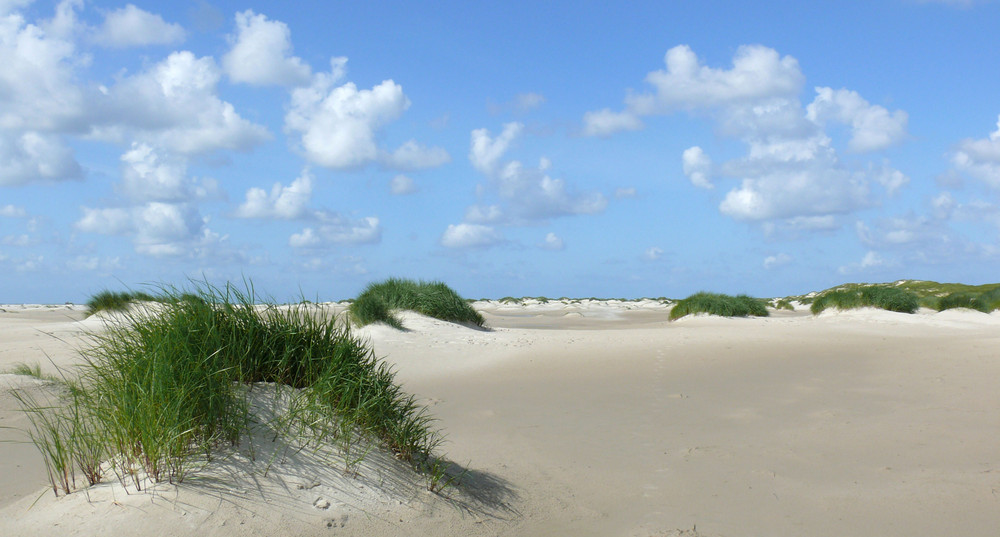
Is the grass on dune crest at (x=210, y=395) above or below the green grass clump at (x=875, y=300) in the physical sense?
below

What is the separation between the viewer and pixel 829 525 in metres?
4.11

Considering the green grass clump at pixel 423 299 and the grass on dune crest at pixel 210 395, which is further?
the green grass clump at pixel 423 299

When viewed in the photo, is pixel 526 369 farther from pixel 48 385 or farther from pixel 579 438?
pixel 48 385

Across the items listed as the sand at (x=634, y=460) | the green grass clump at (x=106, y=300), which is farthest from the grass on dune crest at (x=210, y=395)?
the green grass clump at (x=106, y=300)

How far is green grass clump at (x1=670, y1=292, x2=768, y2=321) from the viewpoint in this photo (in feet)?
68.6

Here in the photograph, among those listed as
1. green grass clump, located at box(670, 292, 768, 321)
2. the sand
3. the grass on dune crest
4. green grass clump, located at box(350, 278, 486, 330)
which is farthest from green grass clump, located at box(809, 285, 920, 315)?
the grass on dune crest

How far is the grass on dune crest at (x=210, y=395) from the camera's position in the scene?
3352 mm

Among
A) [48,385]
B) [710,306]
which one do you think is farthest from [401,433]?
[710,306]

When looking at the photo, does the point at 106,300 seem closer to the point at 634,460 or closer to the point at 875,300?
the point at 634,460

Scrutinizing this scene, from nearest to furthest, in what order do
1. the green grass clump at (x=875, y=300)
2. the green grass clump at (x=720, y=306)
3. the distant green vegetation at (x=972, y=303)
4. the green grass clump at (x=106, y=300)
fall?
the green grass clump at (x=106, y=300), the green grass clump at (x=875, y=300), the green grass clump at (x=720, y=306), the distant green vegetation at (x=972, y=303)

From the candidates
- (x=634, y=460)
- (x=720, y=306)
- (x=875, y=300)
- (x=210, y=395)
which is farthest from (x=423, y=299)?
(x=875, y=300)

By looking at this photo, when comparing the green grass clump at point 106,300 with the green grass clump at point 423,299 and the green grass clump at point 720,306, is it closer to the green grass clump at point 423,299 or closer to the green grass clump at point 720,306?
the green grass clump at point 423,299

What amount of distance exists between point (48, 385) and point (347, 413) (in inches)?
167

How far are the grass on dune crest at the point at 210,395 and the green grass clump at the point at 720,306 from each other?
58.8 ft
